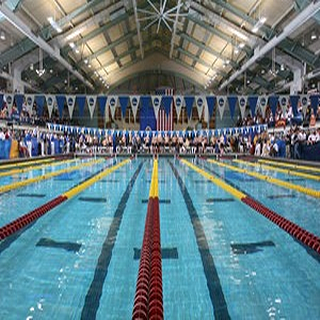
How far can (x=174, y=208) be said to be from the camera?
17.1 ft

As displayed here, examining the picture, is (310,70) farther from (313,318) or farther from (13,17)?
(313,318)

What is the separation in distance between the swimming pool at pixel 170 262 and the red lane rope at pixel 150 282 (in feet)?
0.39

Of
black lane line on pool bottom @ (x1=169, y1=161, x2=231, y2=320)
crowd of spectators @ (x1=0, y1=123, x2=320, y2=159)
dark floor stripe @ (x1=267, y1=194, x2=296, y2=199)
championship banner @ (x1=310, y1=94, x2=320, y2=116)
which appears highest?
championship banner @ (x1=310, y1=94, x2=320, y2=116)

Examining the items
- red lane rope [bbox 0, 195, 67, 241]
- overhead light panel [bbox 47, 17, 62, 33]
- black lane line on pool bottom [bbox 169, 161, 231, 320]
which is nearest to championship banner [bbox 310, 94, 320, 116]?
overhead light panel [bbox 47, 17, 62, 33]

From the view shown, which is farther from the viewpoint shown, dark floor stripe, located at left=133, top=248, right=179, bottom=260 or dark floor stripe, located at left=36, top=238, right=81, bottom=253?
dark floor stripe, located at left=36, top=238, right=81, bottom=253

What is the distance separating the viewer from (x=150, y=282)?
7.80 feet

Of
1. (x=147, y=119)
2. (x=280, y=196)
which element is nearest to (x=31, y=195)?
(x=280, y=196)

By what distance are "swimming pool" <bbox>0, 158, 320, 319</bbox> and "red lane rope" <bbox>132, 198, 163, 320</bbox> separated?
118mm

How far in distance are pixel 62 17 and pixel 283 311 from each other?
16.3m

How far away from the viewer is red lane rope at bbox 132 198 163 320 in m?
1.90

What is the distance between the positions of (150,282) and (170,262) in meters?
0.70

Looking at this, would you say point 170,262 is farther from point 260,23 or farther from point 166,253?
point 260,23

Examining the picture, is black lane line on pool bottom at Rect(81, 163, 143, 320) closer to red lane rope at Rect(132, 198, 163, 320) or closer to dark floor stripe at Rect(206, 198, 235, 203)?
red lane rope at Rect(132, 198, 163, 320)

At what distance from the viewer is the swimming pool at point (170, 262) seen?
2.28 metres
